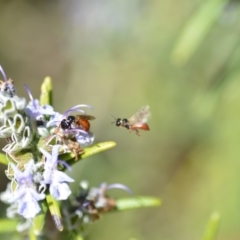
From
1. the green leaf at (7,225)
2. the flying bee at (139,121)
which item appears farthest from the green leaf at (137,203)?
the green leaf at (7,225)

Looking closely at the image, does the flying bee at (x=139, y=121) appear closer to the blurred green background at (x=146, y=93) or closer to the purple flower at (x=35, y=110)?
the purple flower at (x=35, y=110)

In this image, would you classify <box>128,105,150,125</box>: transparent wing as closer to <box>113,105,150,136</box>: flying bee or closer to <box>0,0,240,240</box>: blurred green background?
<box>113,105,150,136</box>: flying bee

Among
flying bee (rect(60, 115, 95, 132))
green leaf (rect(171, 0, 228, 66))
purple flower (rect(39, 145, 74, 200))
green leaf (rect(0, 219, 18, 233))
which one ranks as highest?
green leaf (rect(171, 0, 228, 66))

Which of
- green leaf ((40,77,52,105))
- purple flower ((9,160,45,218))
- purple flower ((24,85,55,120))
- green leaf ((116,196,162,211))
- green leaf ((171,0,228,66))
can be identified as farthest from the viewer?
green leaf ((171,0,228,66))

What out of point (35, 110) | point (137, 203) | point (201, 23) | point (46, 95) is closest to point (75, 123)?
point (35, 110)

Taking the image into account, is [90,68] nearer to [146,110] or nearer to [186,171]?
[186,171]


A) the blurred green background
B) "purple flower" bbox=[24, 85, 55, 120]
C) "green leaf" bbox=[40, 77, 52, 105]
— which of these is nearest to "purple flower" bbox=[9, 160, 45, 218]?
"purple flower" bbox=[24, 85, 55, 120]

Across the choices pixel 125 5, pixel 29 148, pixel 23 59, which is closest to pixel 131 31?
pixel 125 5

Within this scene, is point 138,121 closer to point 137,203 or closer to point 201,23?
point 137,203
